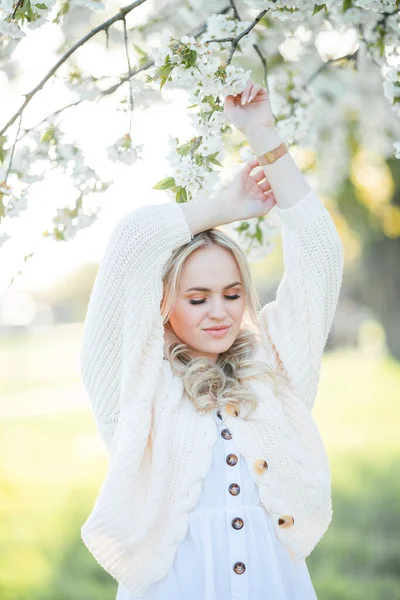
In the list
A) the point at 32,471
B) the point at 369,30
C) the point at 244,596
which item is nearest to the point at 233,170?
the point at 369,30

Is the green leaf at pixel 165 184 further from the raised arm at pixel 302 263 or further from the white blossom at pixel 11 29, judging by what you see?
the white blossom at pixel 11 29

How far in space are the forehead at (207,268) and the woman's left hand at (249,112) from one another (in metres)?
0.34

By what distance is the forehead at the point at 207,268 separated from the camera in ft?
7.61

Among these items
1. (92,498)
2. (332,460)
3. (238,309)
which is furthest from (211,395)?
(332,460)

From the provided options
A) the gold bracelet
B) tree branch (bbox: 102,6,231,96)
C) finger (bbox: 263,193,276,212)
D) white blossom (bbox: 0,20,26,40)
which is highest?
tree branch (bbox: 102,6,231,96)

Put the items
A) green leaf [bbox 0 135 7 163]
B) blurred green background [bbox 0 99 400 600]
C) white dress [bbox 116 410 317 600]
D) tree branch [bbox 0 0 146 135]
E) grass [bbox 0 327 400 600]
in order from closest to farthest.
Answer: white dress [bbox 116 410 317 600], tree branch [bbox 0 0 146 135], green leaf [bbox 0 135 7 163], grass [bbox 0 327 400 600], blurred green background [bbox 0 99 400 600]

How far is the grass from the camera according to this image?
5.18 meters

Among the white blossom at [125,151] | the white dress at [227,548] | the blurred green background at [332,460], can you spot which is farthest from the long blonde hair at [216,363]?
the blurred green background at [332,460]

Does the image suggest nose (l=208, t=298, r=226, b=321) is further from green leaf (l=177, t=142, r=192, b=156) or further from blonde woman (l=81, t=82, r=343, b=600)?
green leaf (l=177, t=142, r=192, b=156)

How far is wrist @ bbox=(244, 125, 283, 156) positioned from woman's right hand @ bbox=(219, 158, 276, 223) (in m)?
0.06

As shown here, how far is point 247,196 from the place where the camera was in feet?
7.91

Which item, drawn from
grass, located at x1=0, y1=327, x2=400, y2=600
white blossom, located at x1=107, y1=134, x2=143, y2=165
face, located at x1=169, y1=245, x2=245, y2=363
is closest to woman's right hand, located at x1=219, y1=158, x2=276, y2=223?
face, located at x1=169, y1=245, x2=245, y2=363

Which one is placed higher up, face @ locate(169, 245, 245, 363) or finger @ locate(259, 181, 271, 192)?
finger @ locate(259, 181, 271, 192)

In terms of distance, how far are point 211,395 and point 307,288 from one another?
377 mm
